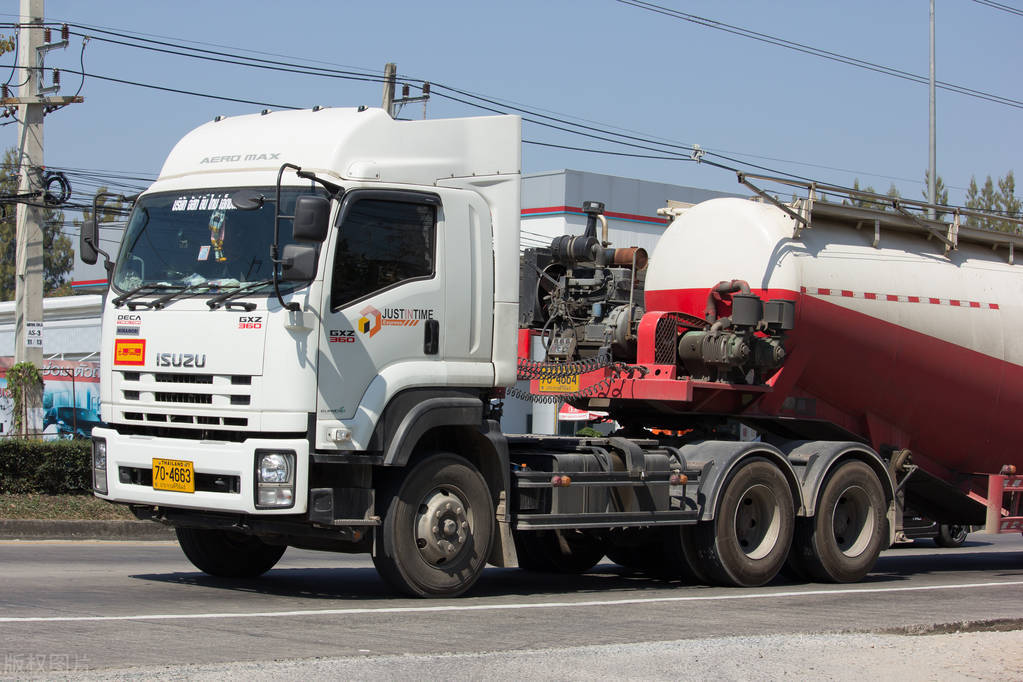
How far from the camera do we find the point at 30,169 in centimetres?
1989

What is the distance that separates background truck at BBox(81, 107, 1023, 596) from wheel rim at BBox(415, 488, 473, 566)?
2 centimetres

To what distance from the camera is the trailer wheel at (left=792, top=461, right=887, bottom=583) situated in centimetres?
1238

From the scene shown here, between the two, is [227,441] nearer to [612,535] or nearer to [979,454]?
[612,535]

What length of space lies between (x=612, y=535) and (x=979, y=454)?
16.4 feet

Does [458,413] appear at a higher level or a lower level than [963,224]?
lower

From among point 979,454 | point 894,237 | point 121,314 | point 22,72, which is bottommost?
point 979,454

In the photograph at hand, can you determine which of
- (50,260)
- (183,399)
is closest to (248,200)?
(183,399)

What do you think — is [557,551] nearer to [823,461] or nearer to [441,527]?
[823,461]

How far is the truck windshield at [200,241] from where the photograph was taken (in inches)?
364

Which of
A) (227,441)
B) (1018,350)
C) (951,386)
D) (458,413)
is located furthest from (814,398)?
(227,441)

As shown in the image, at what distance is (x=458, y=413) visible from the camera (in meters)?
9.80

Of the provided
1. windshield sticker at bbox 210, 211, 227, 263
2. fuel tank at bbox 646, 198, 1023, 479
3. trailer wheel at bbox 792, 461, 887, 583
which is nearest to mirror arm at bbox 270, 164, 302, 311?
windshield sticker at bbox 210, 211, 227, 263

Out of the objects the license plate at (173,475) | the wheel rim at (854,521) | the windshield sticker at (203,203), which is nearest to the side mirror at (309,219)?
the windshield sticker at (203,203)

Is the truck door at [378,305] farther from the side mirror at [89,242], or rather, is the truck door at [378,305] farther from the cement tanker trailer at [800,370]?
the cement tanker trailer at [800,370]
